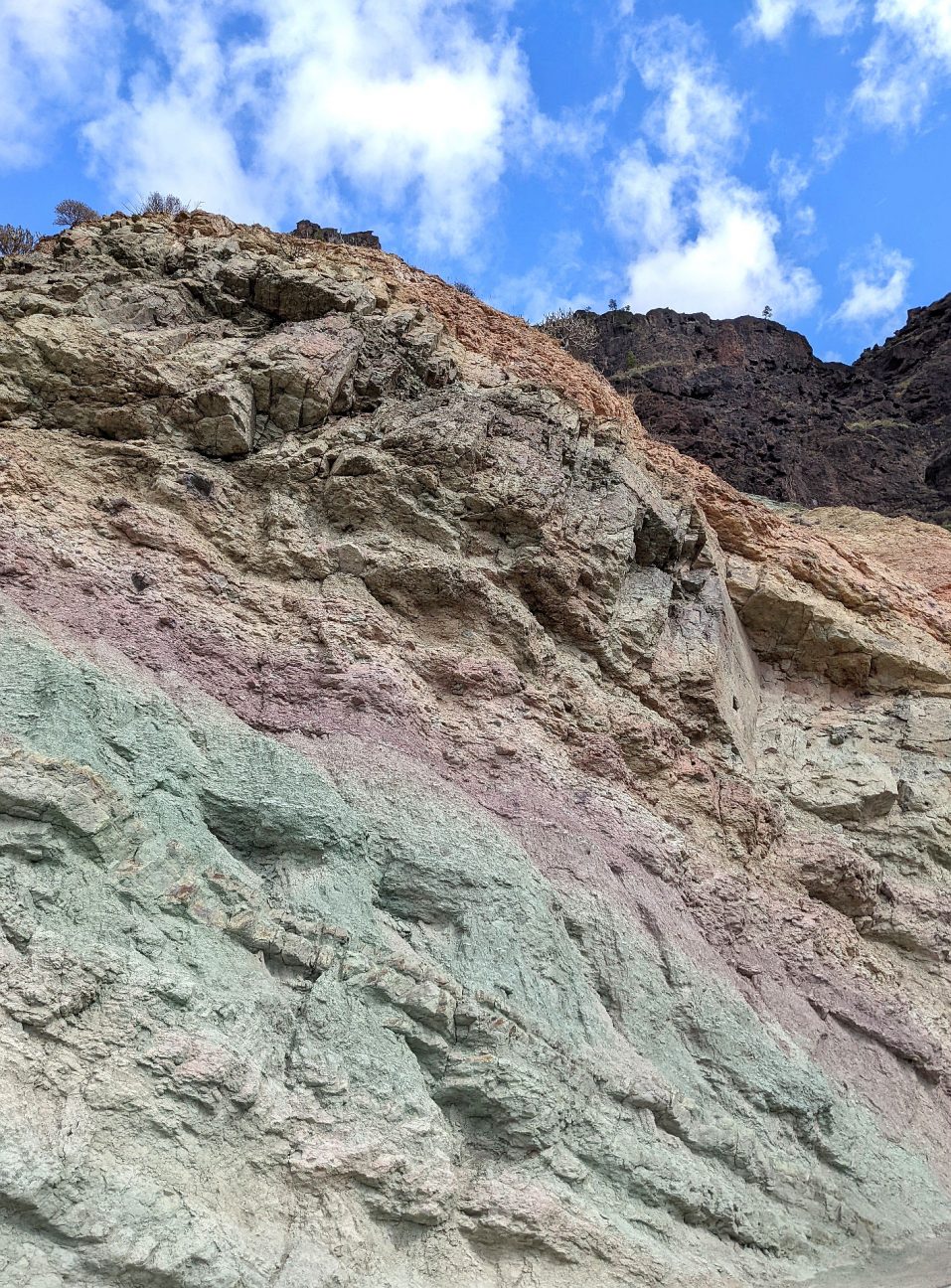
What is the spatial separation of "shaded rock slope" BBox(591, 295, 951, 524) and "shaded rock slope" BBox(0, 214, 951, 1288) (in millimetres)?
12204

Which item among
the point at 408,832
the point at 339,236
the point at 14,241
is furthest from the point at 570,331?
the point at 408,832

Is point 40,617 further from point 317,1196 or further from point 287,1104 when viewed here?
point 317,1196

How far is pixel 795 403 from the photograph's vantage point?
30266 mm

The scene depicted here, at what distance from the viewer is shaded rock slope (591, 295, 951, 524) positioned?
2425cm

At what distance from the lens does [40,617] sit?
6.99 meters

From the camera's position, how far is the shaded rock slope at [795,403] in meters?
24.2

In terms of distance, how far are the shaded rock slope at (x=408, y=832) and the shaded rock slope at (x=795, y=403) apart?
12.2m

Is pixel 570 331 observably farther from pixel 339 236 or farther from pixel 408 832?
pixel 408 832

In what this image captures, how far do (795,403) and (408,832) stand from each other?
88.6 feet

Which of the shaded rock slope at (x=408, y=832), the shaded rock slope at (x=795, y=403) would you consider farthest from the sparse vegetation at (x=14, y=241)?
the shaded rock slope at (x=795, y=403)

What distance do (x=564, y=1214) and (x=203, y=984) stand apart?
2.43 meters

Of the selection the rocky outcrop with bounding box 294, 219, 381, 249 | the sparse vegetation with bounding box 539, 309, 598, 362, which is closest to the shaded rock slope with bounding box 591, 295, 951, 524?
the sparse vegetation with bounding box 539, 309, 598, 362

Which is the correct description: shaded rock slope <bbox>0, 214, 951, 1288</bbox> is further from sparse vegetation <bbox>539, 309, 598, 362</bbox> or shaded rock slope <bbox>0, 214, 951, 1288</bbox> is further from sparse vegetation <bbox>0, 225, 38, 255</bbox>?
sparse vegetation <bbox>539, 309, 598, 362</bbox>

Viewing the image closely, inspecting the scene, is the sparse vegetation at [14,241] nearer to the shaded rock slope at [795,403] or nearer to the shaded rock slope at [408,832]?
the shaded rock slope at [408,832]
